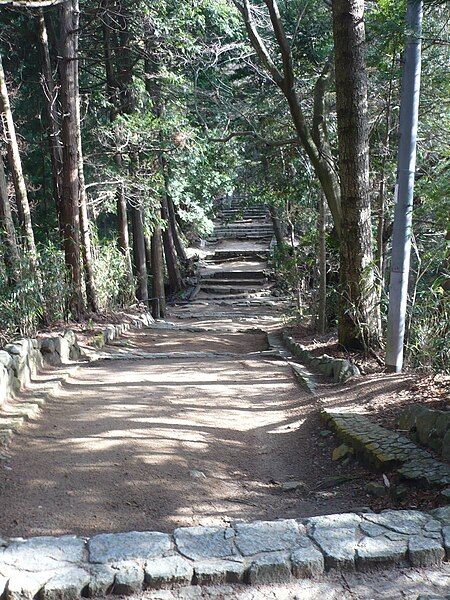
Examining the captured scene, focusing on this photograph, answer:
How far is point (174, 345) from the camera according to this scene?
37.0ft

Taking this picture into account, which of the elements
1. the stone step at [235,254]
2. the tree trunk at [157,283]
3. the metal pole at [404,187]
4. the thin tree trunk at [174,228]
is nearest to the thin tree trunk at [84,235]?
the tree trunk at [157,283]

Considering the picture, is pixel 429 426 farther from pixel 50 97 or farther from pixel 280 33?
pixel 50 97

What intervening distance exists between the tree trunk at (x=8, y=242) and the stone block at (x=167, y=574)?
5771 millimetres

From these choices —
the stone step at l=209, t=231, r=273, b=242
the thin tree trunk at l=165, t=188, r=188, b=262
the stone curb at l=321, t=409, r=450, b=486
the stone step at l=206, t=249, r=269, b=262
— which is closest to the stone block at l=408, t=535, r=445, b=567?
the stone curb at l=321, t=409, r=450, b=486

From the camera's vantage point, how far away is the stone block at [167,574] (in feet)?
8.92

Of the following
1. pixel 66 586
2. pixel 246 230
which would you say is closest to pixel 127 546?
pixel 66 586

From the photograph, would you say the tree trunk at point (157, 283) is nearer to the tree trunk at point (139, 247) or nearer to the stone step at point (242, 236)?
the tree trunk at point (139, 247)

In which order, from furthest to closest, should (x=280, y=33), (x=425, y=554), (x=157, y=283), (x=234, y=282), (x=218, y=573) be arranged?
(x=234, y=282), (x=157, y=283), (x=280, y=33), (x=425, y=554), (x=218, y=573)

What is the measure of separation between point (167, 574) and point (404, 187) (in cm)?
429

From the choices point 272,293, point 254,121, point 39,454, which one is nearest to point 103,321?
point 254,121

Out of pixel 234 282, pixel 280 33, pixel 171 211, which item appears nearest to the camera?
pixel 280 33

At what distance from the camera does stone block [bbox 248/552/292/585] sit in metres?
2.77

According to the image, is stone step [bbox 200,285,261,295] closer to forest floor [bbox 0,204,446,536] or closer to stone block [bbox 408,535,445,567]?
forest floor [bbox 0,204,446,536]

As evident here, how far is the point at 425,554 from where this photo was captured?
9.41ft
